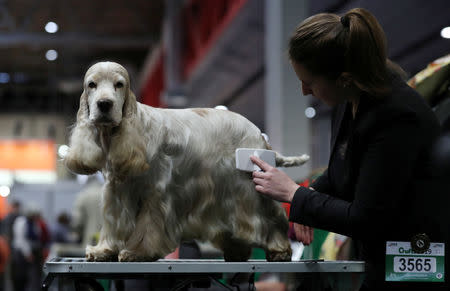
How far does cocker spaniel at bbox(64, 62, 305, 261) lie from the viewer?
1812mm

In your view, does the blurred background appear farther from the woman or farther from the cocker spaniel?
the woman

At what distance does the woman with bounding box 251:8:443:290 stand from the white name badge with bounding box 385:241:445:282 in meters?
0.02

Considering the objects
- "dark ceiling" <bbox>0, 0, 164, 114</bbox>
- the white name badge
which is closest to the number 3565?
the white name badge

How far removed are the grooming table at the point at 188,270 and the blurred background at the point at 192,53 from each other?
16.0 inches

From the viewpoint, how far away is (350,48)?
1.71 m

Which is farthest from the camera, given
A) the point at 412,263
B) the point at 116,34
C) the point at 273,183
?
the point at 116,34

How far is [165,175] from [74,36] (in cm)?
499

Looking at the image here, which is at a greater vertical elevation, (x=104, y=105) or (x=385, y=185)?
(x=104, y=105)

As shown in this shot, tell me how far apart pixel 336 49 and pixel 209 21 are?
7.23 m

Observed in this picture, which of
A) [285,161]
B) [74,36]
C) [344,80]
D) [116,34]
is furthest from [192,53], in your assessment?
[344,80]

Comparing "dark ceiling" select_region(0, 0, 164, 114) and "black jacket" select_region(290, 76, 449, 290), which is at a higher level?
"dark ceiling" select_region(0, 0, 164, 114)

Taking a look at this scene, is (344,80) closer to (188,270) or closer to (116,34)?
(188,270)

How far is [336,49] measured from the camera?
173cm

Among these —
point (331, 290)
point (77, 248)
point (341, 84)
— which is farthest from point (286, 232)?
point (77, 248)
